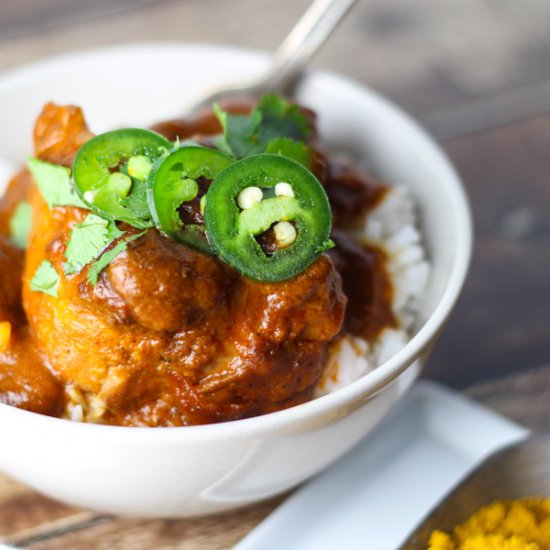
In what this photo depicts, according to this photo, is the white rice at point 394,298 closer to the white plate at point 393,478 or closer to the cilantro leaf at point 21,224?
the white plate at point 393,478

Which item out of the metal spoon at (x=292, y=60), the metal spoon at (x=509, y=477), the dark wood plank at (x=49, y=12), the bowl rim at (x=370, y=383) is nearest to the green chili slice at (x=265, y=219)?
the bowl rim at (x=370, y=383)

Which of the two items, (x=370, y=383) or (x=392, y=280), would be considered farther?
(x=392, y=280)

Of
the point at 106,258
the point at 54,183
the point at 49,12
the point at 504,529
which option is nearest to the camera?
the point at 106,258

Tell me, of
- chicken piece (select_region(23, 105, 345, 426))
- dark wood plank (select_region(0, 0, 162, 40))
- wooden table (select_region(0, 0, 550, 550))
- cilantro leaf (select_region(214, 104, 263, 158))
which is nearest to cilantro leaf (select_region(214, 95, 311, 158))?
cilantro leaf (select_region(214, 104, 263, 158))

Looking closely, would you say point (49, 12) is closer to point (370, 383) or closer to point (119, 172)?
point (119, 172)

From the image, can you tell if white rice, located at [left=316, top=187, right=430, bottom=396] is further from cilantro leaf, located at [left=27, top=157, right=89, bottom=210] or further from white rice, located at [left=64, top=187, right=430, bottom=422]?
cilantro leaf, located at [left=27, top=157, right=89, bottom=210]

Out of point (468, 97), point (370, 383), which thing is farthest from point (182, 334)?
point (468, 97)
